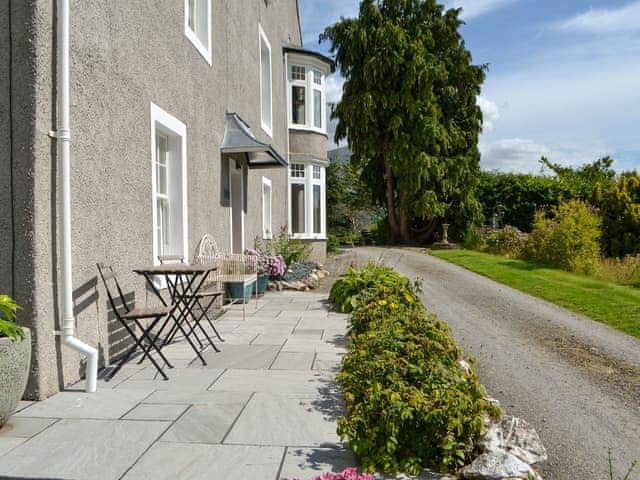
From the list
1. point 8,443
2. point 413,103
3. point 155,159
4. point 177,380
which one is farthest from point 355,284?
point 413,103

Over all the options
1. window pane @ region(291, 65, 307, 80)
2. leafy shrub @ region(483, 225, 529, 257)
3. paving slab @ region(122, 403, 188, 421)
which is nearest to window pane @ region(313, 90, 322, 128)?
window pane @ region(291, 65, 307, 80)

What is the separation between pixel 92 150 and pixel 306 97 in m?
11.8

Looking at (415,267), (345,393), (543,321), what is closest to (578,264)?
(415,267)

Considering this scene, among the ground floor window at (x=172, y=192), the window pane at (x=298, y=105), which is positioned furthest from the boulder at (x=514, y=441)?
the window pane at (x=298, y=105)

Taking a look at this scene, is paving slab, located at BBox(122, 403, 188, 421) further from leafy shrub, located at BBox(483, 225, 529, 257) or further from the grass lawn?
leafy shrub, located at BBox(483, 225, 529, 257)

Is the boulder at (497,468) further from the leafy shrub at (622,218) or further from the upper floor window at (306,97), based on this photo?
the leafy shrub at (622,218)

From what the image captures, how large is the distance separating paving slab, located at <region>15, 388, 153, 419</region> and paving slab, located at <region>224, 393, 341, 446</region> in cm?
89

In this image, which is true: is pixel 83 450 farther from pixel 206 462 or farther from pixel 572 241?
pixel 572 241

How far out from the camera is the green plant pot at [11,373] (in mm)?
3119

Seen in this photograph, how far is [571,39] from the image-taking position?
8.84 m

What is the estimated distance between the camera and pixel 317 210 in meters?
16.1

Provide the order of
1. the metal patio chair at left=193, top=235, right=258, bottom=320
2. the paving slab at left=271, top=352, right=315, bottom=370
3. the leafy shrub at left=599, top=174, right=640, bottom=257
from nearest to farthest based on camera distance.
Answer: the paving slab at left=271, top=352, right=315, bottom=370, the metal patio chair at left=193, top=235, right=258, bottom=320, the leafy shrub at left=599, top=174, right=640, bottom=257

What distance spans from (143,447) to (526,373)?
3982 mm

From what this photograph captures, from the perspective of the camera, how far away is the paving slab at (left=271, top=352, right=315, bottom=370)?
16.1ft
